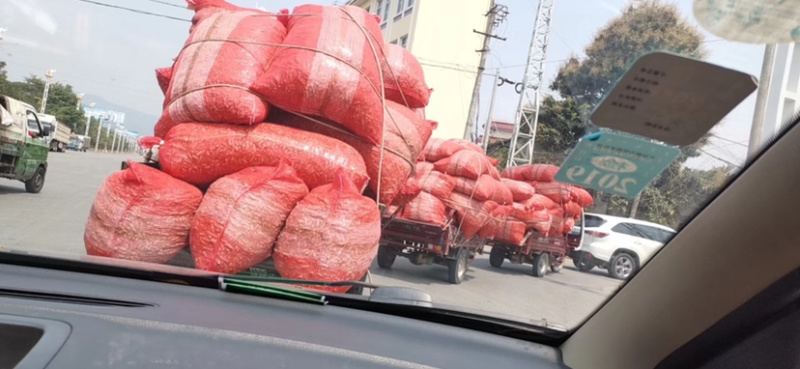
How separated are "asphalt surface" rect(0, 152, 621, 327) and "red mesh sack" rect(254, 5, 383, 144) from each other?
1.17m

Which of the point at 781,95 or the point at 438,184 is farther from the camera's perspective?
the point at 438,184

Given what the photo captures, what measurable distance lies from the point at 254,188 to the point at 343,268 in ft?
2.14

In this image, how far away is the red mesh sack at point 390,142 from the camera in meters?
4.23

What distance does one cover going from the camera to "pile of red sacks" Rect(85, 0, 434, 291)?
3.55 metres

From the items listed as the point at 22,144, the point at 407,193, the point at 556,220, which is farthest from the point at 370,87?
the point at 22,144

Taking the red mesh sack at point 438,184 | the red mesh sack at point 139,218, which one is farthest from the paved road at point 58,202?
the red mesh sack at point 438,184

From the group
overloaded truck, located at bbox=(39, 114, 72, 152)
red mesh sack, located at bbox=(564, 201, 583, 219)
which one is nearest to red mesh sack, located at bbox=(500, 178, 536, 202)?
red mesh sack, located at bbox=(564, 201, 583, 219)

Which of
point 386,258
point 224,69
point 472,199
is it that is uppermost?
point 224,69

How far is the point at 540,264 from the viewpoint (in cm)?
592

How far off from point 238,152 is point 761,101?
2.78 m

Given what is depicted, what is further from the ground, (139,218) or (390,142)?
(390,142)

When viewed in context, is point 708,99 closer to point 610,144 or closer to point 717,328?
point 610,144

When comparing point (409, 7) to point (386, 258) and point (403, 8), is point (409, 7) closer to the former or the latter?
point (403, 8)

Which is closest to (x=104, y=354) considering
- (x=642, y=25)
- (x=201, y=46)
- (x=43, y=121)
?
(x=642, y=25)
